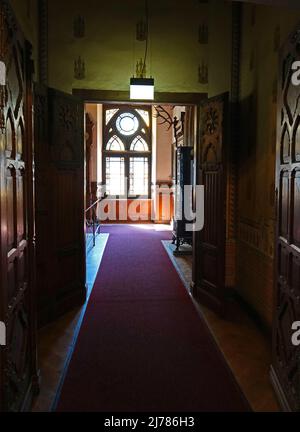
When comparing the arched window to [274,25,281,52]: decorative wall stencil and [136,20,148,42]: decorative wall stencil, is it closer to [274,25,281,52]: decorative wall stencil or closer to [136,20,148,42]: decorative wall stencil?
[136,20,148,42]: decorative wall stencil

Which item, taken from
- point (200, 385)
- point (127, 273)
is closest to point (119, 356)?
point (200, 385)

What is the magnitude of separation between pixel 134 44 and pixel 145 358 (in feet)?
11.4

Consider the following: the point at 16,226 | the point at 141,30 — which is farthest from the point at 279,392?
the point at 141,30

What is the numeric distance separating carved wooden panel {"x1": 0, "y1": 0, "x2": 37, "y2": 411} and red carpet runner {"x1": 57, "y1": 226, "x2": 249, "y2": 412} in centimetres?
45

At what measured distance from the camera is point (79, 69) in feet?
15.1

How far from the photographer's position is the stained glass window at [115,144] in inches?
516

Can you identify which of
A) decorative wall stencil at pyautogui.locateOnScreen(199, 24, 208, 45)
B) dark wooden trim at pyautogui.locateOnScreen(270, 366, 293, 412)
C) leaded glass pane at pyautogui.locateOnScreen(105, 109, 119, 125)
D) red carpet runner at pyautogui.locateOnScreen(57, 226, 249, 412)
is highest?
leaded glass pane at pyautogui.locateOnScreen(105, 109, 119, 125)

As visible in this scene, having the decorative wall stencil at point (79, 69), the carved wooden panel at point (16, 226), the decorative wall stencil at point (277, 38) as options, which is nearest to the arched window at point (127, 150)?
the decorative wall stencil at point (79, 69)

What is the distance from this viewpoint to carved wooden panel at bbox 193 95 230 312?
4246 mm

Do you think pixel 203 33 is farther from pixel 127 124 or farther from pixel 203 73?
pixel 127 124

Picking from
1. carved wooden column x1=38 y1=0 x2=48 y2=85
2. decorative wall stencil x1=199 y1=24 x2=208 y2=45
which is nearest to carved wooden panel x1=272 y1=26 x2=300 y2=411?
decorative wall stencil x1=199 y1=24 x2=208 y2=45

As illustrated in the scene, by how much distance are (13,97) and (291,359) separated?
229cm

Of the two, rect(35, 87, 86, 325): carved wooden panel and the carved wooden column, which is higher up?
the carved wooden column
